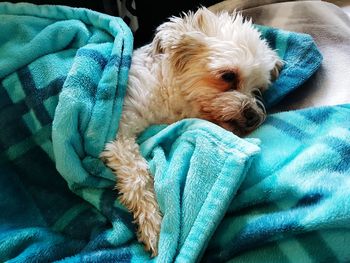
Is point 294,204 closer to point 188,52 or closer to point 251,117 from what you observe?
point 251,117

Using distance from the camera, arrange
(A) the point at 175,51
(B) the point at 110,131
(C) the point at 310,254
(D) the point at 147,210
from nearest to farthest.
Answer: (C) the point at 310,254 < (D) the point at 147,210 < (B) the point at 110,131 < (A) the point at 175,51

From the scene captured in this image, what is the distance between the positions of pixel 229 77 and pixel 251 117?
144 mm

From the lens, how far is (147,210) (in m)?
1.13

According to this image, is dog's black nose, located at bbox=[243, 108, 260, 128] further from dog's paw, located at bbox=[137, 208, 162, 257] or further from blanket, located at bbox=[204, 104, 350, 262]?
dog's paw, located at bbox=[137, 208, 162, 257]

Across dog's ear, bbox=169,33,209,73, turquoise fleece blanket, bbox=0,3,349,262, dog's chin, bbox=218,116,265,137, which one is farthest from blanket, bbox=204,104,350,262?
dog's ear, bbox=169,33,209,73

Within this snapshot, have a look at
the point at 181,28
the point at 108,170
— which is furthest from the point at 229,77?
the point at 108,170

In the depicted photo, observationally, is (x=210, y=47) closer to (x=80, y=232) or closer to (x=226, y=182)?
(x=226, y=182)

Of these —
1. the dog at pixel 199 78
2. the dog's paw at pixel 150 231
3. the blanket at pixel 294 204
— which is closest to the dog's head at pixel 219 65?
the dog at pixel 199 78

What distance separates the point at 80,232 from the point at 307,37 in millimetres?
949

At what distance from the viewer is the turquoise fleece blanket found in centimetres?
100

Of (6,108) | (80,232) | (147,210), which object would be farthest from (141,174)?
(6,108)

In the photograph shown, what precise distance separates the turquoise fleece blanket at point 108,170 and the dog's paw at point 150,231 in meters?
0.02

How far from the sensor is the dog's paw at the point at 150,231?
1.08 metres

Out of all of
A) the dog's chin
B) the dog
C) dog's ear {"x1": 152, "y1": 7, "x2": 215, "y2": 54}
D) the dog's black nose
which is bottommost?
the dog's chin
